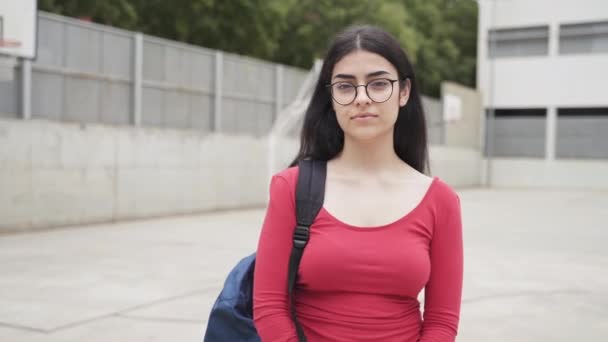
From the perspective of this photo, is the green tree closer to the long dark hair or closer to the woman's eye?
the long dark hair

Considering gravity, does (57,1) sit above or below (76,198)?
above

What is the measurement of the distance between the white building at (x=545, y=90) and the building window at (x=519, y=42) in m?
0.04

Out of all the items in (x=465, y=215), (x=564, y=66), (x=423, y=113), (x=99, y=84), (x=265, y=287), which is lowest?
(x=465, y=215)

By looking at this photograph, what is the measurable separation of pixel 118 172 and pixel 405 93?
33.8 feet

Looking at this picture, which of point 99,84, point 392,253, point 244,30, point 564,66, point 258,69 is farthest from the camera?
point 564,66

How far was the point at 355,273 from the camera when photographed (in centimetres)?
189

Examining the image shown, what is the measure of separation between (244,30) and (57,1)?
7403 mm

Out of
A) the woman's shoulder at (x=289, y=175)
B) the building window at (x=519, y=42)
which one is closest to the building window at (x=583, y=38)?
the building window at (x=519, y=42)

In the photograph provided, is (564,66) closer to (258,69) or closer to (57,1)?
(258,69)

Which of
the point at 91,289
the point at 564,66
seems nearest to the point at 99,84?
the point at 91,289

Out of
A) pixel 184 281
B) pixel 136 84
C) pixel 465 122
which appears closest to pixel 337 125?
pixel 184 281

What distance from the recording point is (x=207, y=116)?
14.2 metres

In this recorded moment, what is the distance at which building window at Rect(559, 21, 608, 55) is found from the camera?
28.2 m

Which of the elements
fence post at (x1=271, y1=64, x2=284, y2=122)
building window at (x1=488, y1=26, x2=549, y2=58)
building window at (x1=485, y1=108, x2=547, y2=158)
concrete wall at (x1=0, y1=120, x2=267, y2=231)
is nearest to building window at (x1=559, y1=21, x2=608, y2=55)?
building window at (x1=488, y1=26, x2=549, y2=58)
